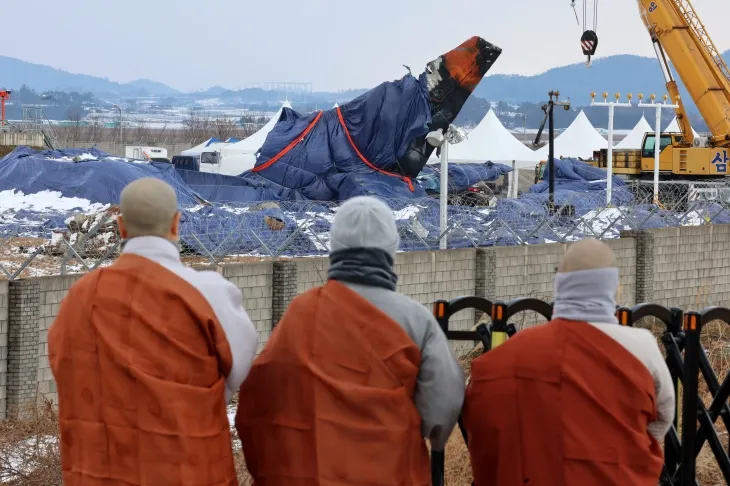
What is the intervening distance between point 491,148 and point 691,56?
9.04 meters

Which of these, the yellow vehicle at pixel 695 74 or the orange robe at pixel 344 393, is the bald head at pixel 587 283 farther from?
the yellow vehicle at pixel 695 74

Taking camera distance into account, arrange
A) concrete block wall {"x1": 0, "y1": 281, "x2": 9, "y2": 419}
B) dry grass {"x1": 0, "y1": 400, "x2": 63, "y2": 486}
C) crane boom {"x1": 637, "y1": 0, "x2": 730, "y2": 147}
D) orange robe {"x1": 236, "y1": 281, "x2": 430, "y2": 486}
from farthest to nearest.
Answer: crane boom {"x1": 637, "y1": 0, "x2": 730, "y2": 147}
concrete block wall {"x1": 0, "y1": 281, "x2": 9, "y2": 419}
dry grass {"x1": 0, "y1": 400, "x2": 63, "y2": 486}
orange robe {"x1": 236, "y1": 281, "x2": 430, "y2": 486}

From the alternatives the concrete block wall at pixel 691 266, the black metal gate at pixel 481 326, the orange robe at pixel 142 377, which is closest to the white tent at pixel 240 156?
the concrete block wall at pixel 691 266

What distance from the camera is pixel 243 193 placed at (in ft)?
90.1

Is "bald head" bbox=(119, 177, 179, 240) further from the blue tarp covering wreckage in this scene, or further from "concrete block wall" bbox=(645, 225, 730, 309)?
"concrete block wall" bbox=(645, 225, 730, 309)

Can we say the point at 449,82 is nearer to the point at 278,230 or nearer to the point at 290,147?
the point at 290,147

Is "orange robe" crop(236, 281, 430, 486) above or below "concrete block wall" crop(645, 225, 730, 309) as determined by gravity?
above

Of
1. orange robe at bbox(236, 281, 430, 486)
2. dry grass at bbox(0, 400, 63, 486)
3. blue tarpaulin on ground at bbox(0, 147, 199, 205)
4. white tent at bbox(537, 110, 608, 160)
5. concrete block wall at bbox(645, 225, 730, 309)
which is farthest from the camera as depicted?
white tent at bbox(537, 110, 608, 160)

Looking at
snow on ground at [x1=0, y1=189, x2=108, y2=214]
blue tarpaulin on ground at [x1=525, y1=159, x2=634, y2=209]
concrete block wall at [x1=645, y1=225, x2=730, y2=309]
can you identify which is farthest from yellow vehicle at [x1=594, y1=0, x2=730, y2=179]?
snow on ground at [x1=0, y1=189, x2=108, y2=214]

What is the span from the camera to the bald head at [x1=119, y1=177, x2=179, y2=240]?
172 inches

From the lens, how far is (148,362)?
167 inches

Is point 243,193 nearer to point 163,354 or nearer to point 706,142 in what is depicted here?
point 706,142

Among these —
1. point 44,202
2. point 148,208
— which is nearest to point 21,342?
point 148,208

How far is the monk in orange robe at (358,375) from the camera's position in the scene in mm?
4359
